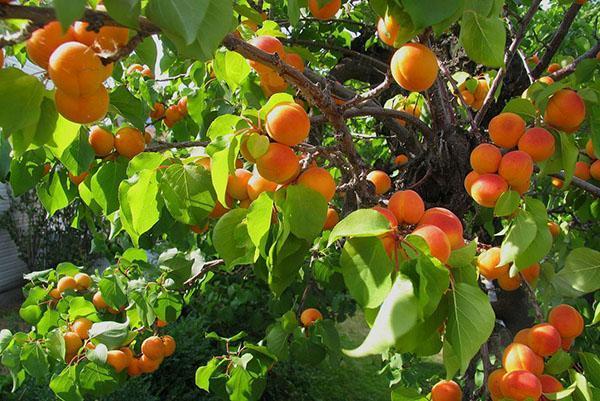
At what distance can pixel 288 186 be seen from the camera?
800mm

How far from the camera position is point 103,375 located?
152 cm

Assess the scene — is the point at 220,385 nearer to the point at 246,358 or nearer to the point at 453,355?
the point at 246,358

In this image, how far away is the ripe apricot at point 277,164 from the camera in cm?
76

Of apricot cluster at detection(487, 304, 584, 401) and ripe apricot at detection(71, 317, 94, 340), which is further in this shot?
ripe apricot at detection(71, 317, 94, 340)

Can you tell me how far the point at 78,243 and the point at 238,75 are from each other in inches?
304

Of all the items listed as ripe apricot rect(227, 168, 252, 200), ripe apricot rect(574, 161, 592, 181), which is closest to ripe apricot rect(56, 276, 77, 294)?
ripe apricot rect(227, 168, 252, 200)

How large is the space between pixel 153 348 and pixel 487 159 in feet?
4.02

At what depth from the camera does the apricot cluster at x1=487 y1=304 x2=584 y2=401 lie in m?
0.91

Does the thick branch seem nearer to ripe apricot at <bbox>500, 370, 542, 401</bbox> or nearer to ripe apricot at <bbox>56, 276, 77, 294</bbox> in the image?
ripe apricot at <bbox>500, 370, 542, 401</bbox>

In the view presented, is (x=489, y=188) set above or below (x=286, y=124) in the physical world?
below

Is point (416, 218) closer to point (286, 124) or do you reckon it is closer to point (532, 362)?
point (286, 124)

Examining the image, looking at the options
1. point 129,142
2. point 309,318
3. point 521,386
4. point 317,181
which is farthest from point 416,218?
point 309,318

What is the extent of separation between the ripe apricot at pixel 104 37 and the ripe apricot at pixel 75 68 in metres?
0.02

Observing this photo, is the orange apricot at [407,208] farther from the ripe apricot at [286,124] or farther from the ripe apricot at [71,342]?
the ripe apricot at [71,342]
